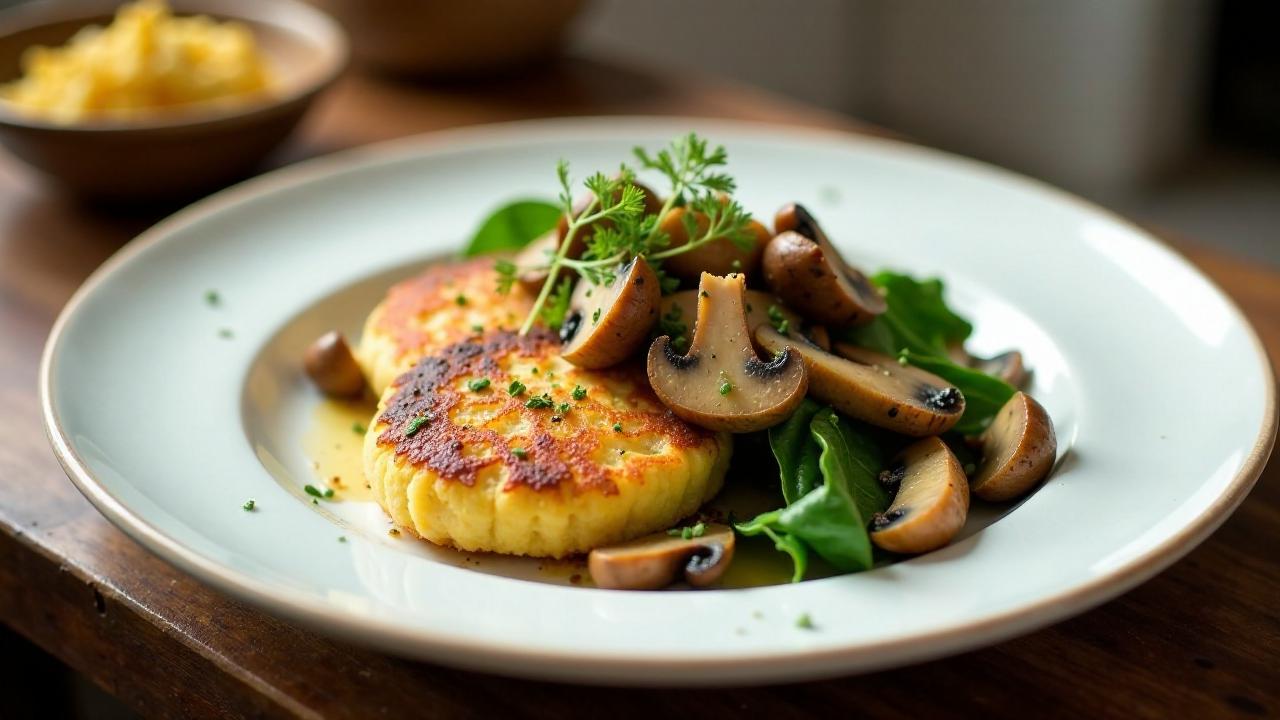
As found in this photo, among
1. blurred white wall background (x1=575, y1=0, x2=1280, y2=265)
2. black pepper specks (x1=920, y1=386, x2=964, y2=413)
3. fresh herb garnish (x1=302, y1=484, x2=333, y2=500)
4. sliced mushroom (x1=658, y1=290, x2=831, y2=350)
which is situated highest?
sliced mushroom (x1=658, y1=290, x2=831, y2=350)

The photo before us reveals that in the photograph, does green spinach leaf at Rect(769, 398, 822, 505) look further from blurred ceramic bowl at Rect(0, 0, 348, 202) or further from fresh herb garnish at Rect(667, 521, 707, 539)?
blurred ceramic bowl at Rect(0, 0, 348, 202)

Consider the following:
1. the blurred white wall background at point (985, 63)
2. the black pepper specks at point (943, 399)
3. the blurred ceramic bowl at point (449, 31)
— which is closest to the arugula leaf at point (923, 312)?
the black pepper specks at point (943, 399)

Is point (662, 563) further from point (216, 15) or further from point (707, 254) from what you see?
point (216, 15)

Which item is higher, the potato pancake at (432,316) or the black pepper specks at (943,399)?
the black pepper specks at (943,399)

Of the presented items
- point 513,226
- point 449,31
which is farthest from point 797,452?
point 449,31

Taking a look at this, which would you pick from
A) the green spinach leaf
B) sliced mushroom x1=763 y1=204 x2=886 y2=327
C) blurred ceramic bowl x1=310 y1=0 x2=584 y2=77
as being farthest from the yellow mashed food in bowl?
the green spinach leaf

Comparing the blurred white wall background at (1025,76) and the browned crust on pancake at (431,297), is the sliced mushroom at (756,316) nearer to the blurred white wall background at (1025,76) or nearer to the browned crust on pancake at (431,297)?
the browned crust on pancake at (431,297)
